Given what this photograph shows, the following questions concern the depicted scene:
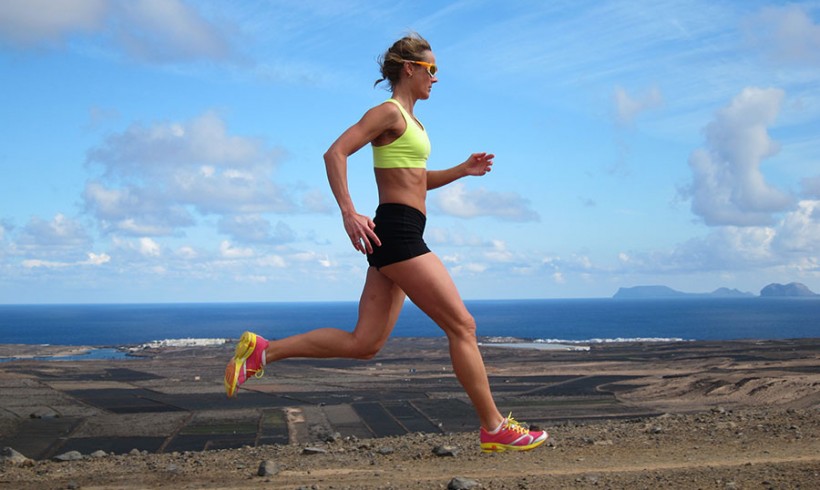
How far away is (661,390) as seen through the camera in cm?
2633

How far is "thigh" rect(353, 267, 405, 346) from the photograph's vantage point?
4.91 m

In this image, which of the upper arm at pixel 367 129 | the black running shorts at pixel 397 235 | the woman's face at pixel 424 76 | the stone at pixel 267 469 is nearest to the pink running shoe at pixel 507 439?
the black running shorts at pixel 397 235

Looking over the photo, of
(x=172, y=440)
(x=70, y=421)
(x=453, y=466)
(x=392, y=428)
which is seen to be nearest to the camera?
(x=453, y=466)

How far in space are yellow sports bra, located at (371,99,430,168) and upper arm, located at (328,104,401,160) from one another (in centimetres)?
9

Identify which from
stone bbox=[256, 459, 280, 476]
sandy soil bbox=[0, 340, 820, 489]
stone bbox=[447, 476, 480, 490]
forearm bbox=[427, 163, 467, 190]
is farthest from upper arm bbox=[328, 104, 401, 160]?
stone bbox=[256, 459, 280, 476]

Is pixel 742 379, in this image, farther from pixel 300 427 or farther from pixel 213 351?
pixel 213 351

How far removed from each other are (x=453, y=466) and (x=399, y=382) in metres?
24.8

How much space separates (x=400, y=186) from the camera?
15.7ft

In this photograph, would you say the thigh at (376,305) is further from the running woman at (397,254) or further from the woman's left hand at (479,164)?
the woman's left hand at (479,164)

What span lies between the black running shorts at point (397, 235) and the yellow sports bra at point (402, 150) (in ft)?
0.85

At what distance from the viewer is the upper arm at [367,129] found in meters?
4.55

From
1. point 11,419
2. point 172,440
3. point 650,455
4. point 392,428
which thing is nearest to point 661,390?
point 392,428

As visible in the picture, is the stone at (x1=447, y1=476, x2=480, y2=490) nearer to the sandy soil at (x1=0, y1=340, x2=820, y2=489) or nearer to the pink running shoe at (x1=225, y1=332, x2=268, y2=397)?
the sandy soil at (x1=0, y1=340, x2=820, y2=489)

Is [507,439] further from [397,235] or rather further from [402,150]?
[402,150]
